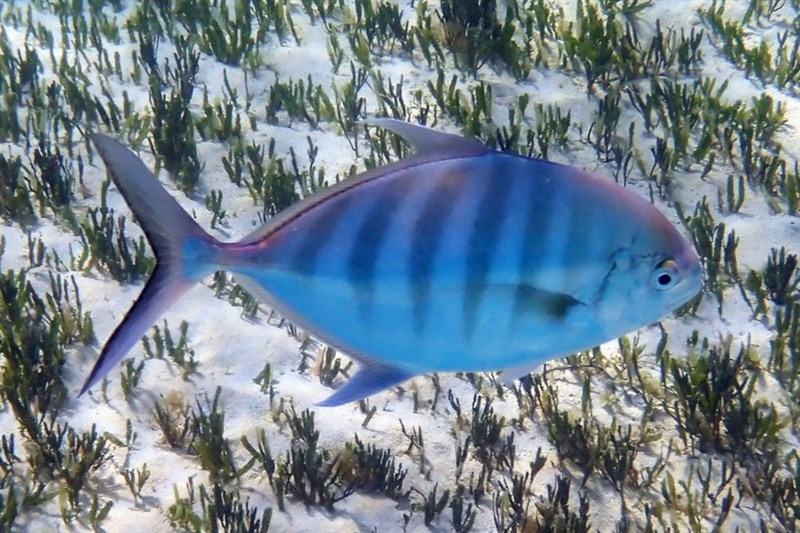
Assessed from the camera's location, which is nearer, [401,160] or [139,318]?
[139,318]

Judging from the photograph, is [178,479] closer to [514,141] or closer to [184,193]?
[184,193]

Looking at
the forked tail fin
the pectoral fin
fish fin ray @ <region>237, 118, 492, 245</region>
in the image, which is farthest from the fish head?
the forked tail fin

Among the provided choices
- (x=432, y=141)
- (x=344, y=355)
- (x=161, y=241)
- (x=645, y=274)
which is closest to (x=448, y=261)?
(x=432, y=141)

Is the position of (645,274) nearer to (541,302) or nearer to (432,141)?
(541,302)

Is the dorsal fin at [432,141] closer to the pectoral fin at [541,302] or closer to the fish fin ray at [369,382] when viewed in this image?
the pectoral fin at [541,302]

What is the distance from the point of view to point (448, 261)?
1906 millimetres

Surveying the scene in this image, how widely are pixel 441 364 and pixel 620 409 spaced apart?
2746mm

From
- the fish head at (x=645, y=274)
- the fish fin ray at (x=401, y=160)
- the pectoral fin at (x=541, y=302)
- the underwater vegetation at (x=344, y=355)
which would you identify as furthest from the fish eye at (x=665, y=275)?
the underwater vegetation at (x=344, y=355)

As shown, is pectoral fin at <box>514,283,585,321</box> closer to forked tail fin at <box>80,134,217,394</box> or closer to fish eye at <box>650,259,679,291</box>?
fish eye at <box>650,259,679,291</box>

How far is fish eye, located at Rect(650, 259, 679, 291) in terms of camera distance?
1.94m

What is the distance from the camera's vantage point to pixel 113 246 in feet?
17.3

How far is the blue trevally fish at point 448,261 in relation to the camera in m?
1.91

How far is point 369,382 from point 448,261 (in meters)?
0.46

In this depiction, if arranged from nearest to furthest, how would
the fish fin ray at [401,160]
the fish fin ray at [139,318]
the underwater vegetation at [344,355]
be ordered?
the fish fin ray at [139,318] → the fish fin ray at [401,160] → the underwater vegetation at [344,355]
